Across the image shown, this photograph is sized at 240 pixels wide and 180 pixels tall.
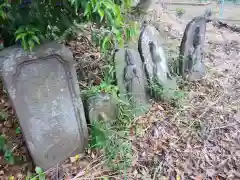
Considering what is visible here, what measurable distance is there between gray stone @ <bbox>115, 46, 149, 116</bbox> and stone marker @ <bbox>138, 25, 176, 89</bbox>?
143 millimetres

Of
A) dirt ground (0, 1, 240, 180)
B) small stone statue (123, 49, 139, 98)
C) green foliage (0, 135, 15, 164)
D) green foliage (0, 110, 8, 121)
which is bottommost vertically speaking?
dirt ground (0, 1, 240, 180)

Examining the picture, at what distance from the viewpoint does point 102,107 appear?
2348 millimetres

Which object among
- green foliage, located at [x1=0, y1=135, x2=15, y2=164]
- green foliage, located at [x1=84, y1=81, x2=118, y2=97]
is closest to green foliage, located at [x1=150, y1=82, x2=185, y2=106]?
green foliage, located at [x1=84, y1=81, x2=118, y2=97]

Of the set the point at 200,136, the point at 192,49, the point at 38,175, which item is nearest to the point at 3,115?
the point at 38,175

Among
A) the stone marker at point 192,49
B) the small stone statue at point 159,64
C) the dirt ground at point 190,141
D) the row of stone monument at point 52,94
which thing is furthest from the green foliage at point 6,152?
the stone marker at point 192,49

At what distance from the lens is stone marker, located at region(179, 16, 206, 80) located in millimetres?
3002

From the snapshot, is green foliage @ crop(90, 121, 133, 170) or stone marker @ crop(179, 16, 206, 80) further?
stone marker @ crop(179, 16, 206, 80)

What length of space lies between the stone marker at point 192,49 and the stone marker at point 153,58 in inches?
10.0

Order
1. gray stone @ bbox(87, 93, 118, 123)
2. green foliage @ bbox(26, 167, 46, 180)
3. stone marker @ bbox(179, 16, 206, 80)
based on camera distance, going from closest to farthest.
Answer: green foliage @ bbox(26, 167, 46, 180) → gray stone @ bbox(87, 93, 118, 123) → stone marker @ bbox(179, 16, 206, 80)

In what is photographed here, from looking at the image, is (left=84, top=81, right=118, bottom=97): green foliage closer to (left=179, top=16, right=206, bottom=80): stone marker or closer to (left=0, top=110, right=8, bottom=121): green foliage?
(left=0, top=110, right=8, bottom=121): green foliage

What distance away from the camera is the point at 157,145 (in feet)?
7.75

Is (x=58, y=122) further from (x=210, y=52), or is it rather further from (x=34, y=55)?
(x=210, y=52)

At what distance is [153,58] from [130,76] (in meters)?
0.46

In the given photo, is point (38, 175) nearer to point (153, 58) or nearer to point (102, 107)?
point (102, 107)
